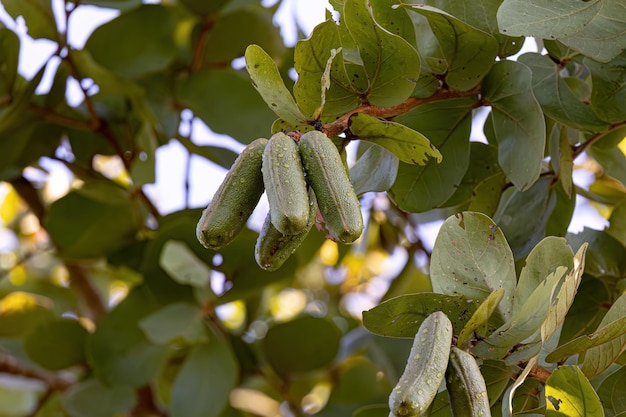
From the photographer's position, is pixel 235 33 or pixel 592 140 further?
pixel 235 33

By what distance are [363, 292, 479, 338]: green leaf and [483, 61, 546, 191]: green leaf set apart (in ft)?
0.43

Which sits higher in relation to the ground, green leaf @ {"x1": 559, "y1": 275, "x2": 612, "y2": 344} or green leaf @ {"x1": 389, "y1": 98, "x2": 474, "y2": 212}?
green leaf @ {"x1": 389, "y1": 98, "x2": 474, "y2": 212}

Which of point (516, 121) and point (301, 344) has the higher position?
point (516, 121)

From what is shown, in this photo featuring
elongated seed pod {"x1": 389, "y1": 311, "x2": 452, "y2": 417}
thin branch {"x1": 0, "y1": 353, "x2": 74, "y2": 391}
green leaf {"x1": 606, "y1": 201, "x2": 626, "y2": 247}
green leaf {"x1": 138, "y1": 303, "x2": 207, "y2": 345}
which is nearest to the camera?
elongated seed pod {"x1": 389, "y1": 311, "x2": 452, "y2": 417}

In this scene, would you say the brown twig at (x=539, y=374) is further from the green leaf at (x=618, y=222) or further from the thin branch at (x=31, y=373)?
the thin branch at (x=31, y=373)

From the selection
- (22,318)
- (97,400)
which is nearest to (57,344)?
(97,400)

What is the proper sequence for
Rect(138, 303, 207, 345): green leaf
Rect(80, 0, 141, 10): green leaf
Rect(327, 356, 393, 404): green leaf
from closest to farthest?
Rect(138, 303, 207, 345): green leaf → Rect(80, 0, 141, 10): green leaf → Rect(327, 356, 393, 404): green leaf

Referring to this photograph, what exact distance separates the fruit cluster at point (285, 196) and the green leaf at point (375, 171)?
115 mm

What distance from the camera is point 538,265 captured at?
516 millimetres

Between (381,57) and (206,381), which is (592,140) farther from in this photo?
(206,381)

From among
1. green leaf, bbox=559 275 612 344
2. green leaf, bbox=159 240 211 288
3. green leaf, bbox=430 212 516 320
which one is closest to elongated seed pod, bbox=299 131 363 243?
green leaf, bbox=430 212 516 320

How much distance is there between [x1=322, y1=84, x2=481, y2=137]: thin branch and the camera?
20.4 inches

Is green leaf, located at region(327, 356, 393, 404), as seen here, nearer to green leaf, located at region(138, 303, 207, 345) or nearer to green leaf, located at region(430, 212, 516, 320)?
green leaf, located at region(138, 303, 207, 345)

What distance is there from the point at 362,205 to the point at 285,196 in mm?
689
